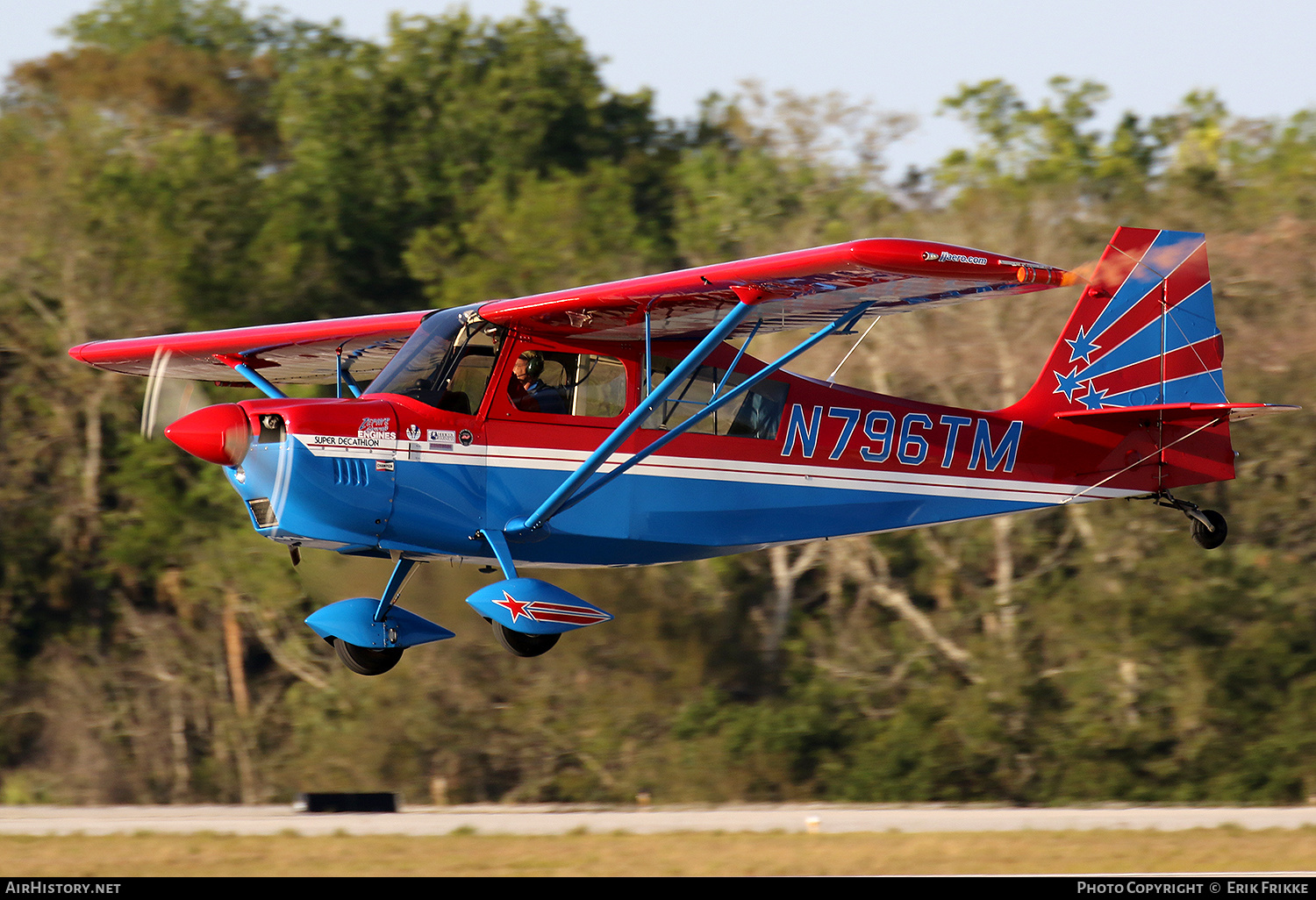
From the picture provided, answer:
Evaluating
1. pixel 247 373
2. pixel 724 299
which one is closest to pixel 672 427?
pixel 724 299

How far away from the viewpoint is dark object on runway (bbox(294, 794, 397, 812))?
17156 mm

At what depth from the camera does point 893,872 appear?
38.1ft

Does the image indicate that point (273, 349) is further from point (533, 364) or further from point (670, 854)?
point (670, 854)

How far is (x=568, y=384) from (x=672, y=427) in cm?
81

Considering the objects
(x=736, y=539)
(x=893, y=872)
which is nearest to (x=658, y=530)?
(x=736, y=539)

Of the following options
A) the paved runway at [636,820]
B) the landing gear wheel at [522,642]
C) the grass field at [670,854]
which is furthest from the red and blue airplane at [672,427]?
the paved runway at [636,820]

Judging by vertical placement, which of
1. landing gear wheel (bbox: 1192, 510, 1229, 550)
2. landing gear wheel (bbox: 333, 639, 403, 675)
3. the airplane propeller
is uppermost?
the airplane propeller

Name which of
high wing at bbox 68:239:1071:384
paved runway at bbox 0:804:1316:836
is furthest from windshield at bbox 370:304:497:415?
paved runway at bbox 0:804:1316:836

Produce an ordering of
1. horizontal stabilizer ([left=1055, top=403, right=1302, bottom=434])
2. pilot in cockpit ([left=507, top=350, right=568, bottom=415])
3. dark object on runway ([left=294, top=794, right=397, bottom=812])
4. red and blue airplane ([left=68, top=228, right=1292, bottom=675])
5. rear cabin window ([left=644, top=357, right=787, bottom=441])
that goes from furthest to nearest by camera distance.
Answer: dark object on runway ([left=294, top=794, right=397, bottom=812]) < horizontal stabilizer ([left=1055, top=403, right=1302, bottom=434]) < rear cabin window ([left=644, top=357, right=787, bottom=441]) < pilot in cockpit ([left=507, top=350, right=568, bottom=415]) < red and blue airplane ([left=68, top=228, right=1292, bottom=675])

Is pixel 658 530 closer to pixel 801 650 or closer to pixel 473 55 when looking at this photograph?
pixel 801 650

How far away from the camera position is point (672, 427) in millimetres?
10625

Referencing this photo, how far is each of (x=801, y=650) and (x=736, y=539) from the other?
13311 millimetres

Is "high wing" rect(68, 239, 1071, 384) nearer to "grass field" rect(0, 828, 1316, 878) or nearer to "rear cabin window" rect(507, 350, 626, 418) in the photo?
"rear cabin window" rect(507, 350, 626, 418)

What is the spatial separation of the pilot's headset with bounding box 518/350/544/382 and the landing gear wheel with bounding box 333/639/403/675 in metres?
2.24
